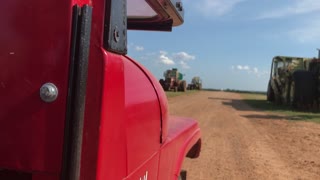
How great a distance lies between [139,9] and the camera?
2852mm

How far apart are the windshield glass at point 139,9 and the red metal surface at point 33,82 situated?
3.39ft

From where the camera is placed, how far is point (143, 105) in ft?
6.79

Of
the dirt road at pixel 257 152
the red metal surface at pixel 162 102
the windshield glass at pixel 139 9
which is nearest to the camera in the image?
the red metal surface at pixel 162 102

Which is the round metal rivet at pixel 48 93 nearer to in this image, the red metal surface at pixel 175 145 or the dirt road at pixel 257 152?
the red metal surface at pixel 175 145

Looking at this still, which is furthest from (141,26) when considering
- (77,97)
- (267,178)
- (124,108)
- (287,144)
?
(287,144)

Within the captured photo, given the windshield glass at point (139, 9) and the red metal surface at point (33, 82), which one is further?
the windshield glass at point (139, 9)

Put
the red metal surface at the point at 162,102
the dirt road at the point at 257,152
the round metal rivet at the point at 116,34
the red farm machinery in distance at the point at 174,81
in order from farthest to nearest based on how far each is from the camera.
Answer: the red farm machinery in distance at the point at 174,81 < the dirt road at the point at 257,152 < the red metal surface at the point at 162,102 < the round metal rivet at the point at 116,34

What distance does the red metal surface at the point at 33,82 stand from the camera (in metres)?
1.56

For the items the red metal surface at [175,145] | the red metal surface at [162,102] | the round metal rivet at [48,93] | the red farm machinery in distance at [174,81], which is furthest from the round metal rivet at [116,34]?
the red farm machinery in distance at [174,81]

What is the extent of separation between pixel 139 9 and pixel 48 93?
1.40 m

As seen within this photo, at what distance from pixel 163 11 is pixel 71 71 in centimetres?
123

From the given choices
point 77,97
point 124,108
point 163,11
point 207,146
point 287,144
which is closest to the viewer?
point 77,97

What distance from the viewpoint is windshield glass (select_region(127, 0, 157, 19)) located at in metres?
2.66

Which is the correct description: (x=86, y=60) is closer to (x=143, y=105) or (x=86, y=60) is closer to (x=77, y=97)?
(x=77, y=97)
